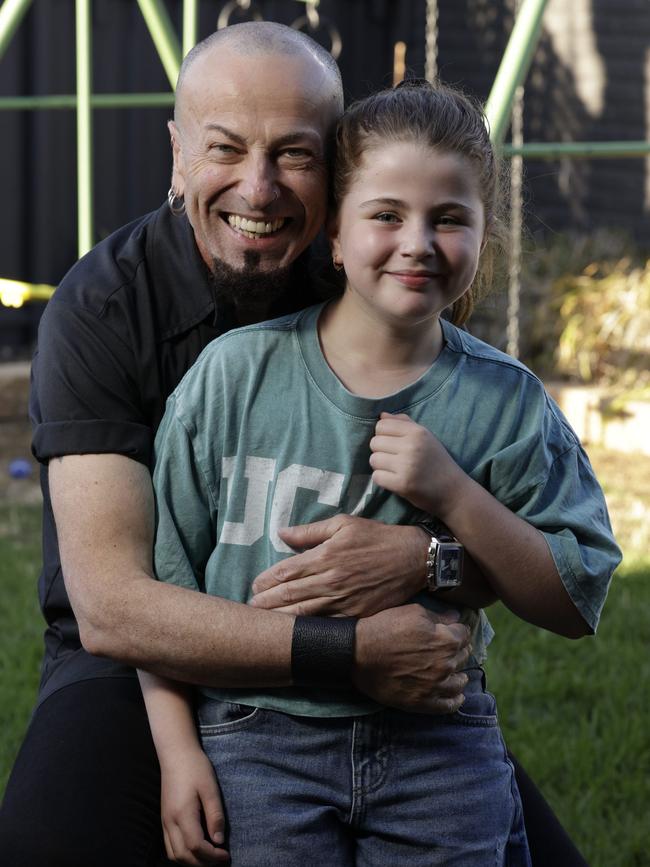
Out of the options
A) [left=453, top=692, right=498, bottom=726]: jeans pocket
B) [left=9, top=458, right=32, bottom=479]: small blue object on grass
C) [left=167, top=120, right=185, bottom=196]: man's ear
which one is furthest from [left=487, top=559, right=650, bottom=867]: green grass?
[left=9, top=458, right=32, bottom=479]: small blue object on grass

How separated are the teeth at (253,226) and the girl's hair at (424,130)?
4.8 inches

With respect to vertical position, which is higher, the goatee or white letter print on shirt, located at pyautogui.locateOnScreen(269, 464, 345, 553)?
the goatee

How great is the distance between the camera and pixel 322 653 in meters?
1.79

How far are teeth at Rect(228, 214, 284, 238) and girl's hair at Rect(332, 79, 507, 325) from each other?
0.40 ft

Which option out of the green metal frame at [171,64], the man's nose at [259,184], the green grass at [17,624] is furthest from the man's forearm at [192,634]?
the green metal frame at [171,64]

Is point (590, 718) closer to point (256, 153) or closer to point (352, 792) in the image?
point (352, 792)

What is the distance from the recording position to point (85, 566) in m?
1.92

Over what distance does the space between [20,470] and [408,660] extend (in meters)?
3.82

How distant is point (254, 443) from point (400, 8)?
708 centimetres

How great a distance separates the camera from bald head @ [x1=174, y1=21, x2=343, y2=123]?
203 cm

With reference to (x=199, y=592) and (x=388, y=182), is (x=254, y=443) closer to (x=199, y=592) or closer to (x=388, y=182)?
(x=199, y=592)

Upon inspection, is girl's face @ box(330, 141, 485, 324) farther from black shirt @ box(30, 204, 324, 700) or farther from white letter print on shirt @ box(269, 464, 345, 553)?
black shirt @ box(30, 204, 324, 700)

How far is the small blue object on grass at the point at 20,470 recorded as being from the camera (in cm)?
538

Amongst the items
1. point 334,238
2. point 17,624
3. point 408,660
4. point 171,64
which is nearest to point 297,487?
point 408,660
